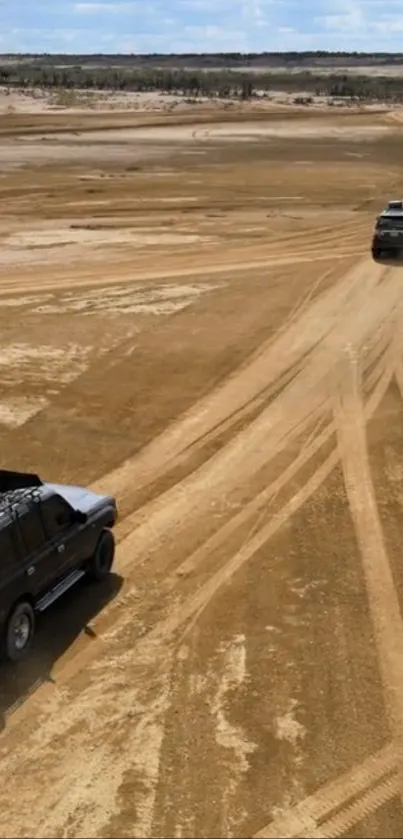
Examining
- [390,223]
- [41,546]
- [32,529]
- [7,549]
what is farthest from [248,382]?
[390,223]

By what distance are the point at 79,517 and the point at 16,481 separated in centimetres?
88

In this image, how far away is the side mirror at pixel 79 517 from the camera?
37.6 feet

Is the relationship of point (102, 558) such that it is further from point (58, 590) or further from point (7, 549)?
point (7, 549)

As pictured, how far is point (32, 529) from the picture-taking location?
34.8 feet

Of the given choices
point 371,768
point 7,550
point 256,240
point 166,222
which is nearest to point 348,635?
point 371,768

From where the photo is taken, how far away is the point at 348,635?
35.5 feet

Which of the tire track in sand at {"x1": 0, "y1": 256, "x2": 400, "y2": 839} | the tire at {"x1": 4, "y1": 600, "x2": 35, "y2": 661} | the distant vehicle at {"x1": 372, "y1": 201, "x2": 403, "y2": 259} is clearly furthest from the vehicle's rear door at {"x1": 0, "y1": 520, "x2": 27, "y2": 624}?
the distant vehicle at {"x1": 372, "y1": 201, "x2": 403, "y2": 259}

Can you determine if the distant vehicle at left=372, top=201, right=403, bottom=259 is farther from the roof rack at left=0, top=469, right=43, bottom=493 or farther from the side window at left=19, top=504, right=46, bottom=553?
the side window at left=19, top=504, right=46, bottom=553

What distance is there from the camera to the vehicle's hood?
11.9 metres

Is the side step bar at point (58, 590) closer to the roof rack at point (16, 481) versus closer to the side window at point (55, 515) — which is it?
the side window at point (55, 515)

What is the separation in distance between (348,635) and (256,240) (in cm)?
2350

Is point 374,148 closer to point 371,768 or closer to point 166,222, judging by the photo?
point 166,222

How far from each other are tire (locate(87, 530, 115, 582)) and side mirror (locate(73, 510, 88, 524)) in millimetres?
479

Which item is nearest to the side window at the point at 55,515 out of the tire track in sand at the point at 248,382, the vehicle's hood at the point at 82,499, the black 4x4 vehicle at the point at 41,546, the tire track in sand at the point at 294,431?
the black 4x4 vehicle at the point at 41,546
